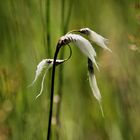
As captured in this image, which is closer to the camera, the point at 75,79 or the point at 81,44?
the point at 81,44

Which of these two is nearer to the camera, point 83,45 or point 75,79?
point 83,45

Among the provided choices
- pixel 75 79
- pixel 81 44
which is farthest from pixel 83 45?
pixel 75 79

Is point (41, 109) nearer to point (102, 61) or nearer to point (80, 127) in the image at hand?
point (80, 127)

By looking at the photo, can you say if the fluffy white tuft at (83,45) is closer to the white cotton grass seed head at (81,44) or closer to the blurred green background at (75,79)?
the white cotton grass seed head at (81,44)

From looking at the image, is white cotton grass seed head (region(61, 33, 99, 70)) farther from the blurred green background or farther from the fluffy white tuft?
the blurred green background

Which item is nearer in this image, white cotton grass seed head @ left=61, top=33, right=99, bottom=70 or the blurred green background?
white cotton grass seed head @ left=61, top=33, right=99, bottom=70

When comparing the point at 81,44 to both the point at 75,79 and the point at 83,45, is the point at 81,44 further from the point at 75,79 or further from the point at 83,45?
the point at 75,79

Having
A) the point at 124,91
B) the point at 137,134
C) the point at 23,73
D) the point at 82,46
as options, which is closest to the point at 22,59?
the point at 23,73

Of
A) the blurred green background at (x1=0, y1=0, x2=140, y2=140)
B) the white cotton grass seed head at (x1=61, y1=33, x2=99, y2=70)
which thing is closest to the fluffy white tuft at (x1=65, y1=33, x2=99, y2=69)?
the white cotton grass seed head at (x1=61, y1=33, x2=99, y2=70)
